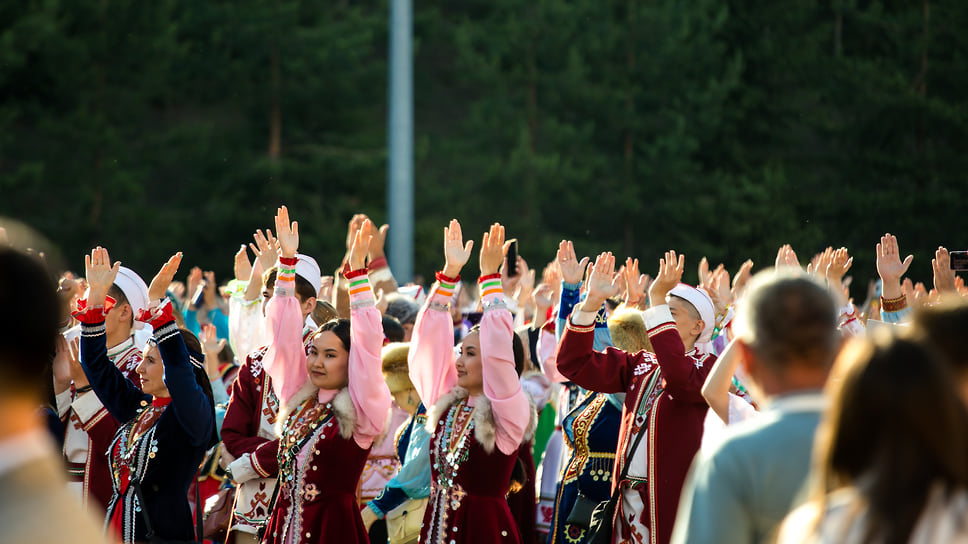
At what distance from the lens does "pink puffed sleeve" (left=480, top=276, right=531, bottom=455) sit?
4535 millimetres

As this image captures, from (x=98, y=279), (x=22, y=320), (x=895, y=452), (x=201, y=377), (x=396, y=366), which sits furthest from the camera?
(x=396, y=366)

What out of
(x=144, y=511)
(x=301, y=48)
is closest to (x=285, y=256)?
(x=144, y=511)

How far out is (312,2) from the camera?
77.6ft

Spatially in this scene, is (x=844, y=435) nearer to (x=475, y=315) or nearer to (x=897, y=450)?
(x=897, y=450)

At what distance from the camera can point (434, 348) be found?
15.5 feet

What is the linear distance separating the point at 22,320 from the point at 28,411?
0.14 m

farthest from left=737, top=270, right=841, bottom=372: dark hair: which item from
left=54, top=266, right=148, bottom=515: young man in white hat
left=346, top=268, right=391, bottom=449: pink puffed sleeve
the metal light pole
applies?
the metal light pole

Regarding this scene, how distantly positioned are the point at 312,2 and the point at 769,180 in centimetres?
1013

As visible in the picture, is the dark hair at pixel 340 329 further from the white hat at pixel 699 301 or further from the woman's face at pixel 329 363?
the white hat at pixel 699 301

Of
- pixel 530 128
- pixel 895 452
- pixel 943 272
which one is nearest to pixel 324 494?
pixel 943 272

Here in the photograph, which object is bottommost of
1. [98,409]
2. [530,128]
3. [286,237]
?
[98,409]

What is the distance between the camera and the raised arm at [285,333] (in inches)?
186

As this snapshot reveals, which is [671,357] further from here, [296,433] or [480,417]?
[296,433]

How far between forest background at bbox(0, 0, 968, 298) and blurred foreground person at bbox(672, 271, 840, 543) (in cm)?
1902
